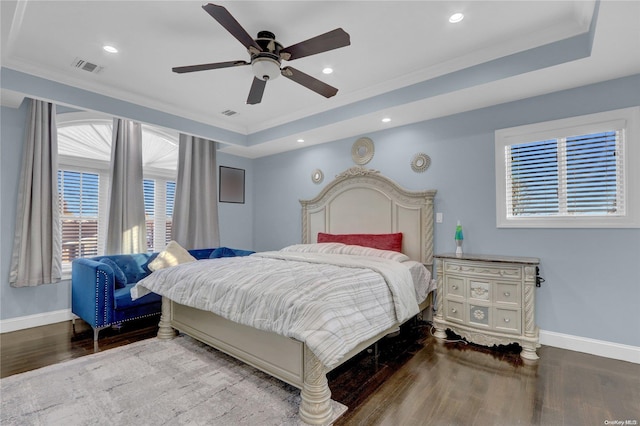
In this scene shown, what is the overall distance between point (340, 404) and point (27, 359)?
282 centimetres

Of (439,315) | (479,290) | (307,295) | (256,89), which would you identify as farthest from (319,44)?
(439,315)

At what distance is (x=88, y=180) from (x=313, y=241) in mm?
3318

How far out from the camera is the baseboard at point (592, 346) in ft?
8.65

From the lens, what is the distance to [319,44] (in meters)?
2.15

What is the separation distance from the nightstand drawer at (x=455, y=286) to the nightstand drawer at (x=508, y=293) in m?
0.32

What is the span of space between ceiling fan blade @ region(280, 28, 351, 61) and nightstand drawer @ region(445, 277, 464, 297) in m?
2.46

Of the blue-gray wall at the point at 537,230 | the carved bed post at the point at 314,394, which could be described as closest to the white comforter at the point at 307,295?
the carved bed post at the point at 314,394

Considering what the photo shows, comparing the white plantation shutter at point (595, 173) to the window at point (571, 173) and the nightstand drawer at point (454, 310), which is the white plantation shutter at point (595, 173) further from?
the nightstand drawer at point (454, 310)

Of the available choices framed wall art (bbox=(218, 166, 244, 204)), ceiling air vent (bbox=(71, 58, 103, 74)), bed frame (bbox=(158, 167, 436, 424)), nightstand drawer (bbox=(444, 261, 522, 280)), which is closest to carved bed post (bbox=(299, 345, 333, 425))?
bed frame (bbox=(158, 167, 436, 424))

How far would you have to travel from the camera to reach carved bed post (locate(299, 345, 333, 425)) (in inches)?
72.6

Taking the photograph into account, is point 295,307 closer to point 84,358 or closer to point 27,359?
point 84,358

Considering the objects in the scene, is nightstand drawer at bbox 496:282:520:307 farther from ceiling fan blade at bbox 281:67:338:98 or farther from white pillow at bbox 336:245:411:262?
ceiling fan blade at bbox 281:67:338:98

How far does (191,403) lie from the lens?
2037 millimetres

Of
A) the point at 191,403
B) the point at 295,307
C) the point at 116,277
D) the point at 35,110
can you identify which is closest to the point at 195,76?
the point at 35,110
